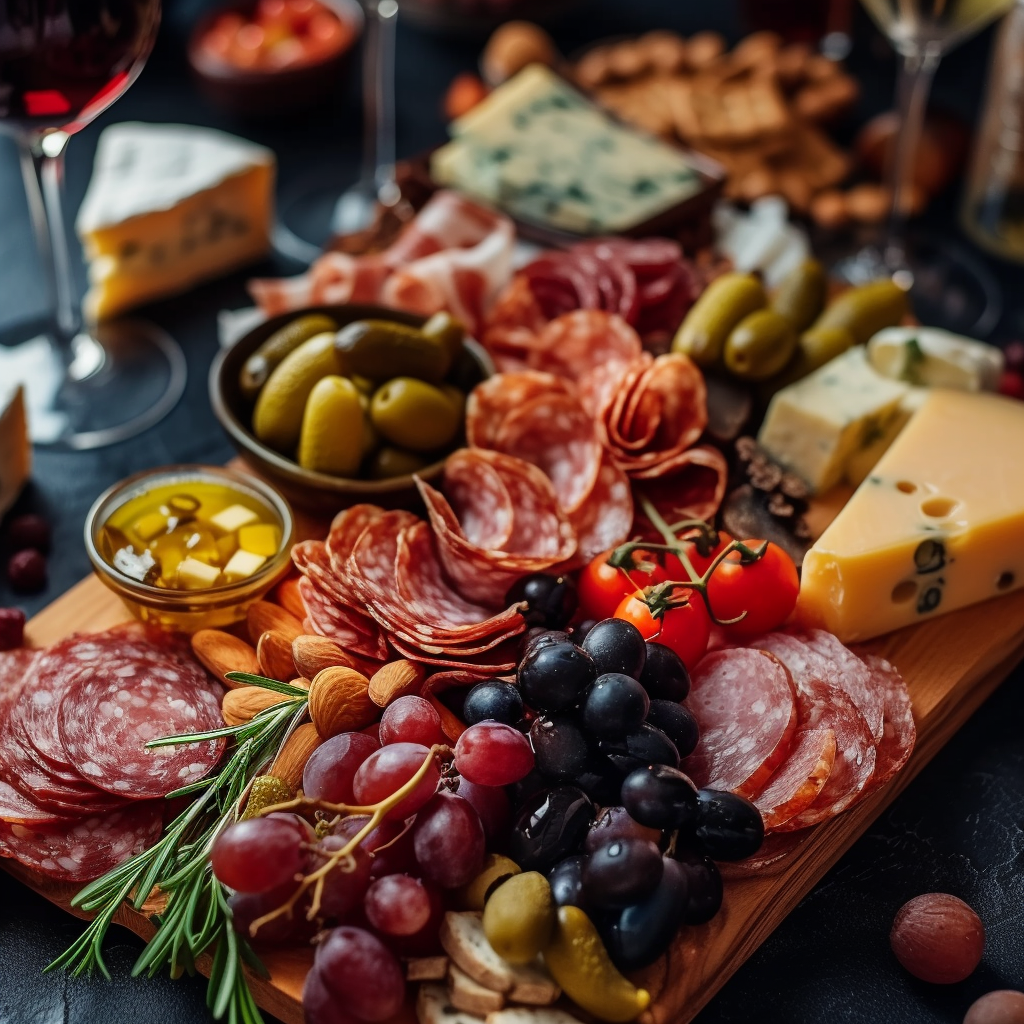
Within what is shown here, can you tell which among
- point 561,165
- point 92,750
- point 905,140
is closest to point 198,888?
point 92,750

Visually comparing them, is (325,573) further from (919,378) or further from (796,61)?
(796,61)

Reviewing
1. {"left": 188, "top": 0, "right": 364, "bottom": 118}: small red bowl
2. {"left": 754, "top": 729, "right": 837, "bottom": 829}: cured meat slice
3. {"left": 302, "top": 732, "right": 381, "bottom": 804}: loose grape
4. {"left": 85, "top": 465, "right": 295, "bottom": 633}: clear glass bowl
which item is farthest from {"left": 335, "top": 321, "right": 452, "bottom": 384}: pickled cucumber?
{"left": 188, "top": 0, "right": 364, "bottom": 118}: small red bowl

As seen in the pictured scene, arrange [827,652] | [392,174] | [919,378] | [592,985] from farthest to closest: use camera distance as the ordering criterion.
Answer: [392,174] → [919,378] → [827,652] → [592,985]

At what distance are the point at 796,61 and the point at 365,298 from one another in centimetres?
104

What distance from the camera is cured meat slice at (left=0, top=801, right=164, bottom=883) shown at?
3.85ft

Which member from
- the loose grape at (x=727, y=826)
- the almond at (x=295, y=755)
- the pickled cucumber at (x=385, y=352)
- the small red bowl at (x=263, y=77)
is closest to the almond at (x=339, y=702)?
the almond at (x=295, y=755)

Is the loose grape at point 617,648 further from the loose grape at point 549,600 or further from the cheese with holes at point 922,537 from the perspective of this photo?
the cheese with holes at point 922,537

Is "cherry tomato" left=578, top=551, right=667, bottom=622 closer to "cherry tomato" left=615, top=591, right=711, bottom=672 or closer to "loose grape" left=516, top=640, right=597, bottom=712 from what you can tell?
"cherry tomato" left=615, top=591, right=711, bottom=672

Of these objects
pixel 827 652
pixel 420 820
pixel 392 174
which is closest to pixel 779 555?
pixel 827 652

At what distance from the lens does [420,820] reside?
1.11m

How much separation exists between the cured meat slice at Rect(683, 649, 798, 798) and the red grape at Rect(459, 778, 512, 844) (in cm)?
19

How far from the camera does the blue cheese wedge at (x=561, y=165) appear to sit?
1.95 metres

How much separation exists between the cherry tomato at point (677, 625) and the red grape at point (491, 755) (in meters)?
0.20

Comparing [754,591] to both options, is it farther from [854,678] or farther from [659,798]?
[659,798]
